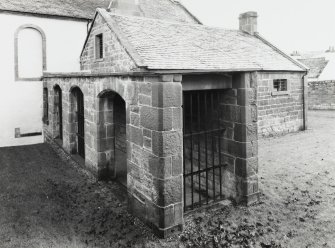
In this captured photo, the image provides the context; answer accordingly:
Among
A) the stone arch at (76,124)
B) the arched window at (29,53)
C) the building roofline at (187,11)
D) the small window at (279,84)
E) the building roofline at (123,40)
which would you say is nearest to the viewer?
the building roofline at (123,40)

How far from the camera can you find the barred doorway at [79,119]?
10.2m

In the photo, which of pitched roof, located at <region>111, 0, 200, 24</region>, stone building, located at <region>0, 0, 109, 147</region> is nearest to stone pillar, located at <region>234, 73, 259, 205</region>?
stone building, located at <region>0, 0, 109, 147</region>

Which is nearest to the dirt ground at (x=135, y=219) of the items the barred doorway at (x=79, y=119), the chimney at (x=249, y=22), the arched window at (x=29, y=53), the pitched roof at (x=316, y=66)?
the barred doorway at (x=79, y=119)

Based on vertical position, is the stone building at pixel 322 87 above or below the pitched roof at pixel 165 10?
below

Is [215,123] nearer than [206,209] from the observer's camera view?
No

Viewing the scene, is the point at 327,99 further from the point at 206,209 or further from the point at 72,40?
the point at 206,209

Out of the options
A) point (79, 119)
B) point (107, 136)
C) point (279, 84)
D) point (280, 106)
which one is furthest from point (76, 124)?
point (279, 84)

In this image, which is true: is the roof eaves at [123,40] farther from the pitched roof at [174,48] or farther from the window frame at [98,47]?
the window frame at [98,47]

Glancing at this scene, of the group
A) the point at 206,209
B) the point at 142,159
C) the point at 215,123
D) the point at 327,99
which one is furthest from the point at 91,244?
the point at 327,99

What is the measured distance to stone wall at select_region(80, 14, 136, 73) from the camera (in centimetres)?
798

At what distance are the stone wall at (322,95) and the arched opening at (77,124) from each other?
18672mm

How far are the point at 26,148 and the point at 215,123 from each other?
9.04 meters

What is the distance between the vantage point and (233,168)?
21.8ft

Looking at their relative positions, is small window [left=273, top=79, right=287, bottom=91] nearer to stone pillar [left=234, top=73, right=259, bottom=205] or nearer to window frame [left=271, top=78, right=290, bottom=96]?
window frame [left=271, top=78, right=290, bottom=96]
